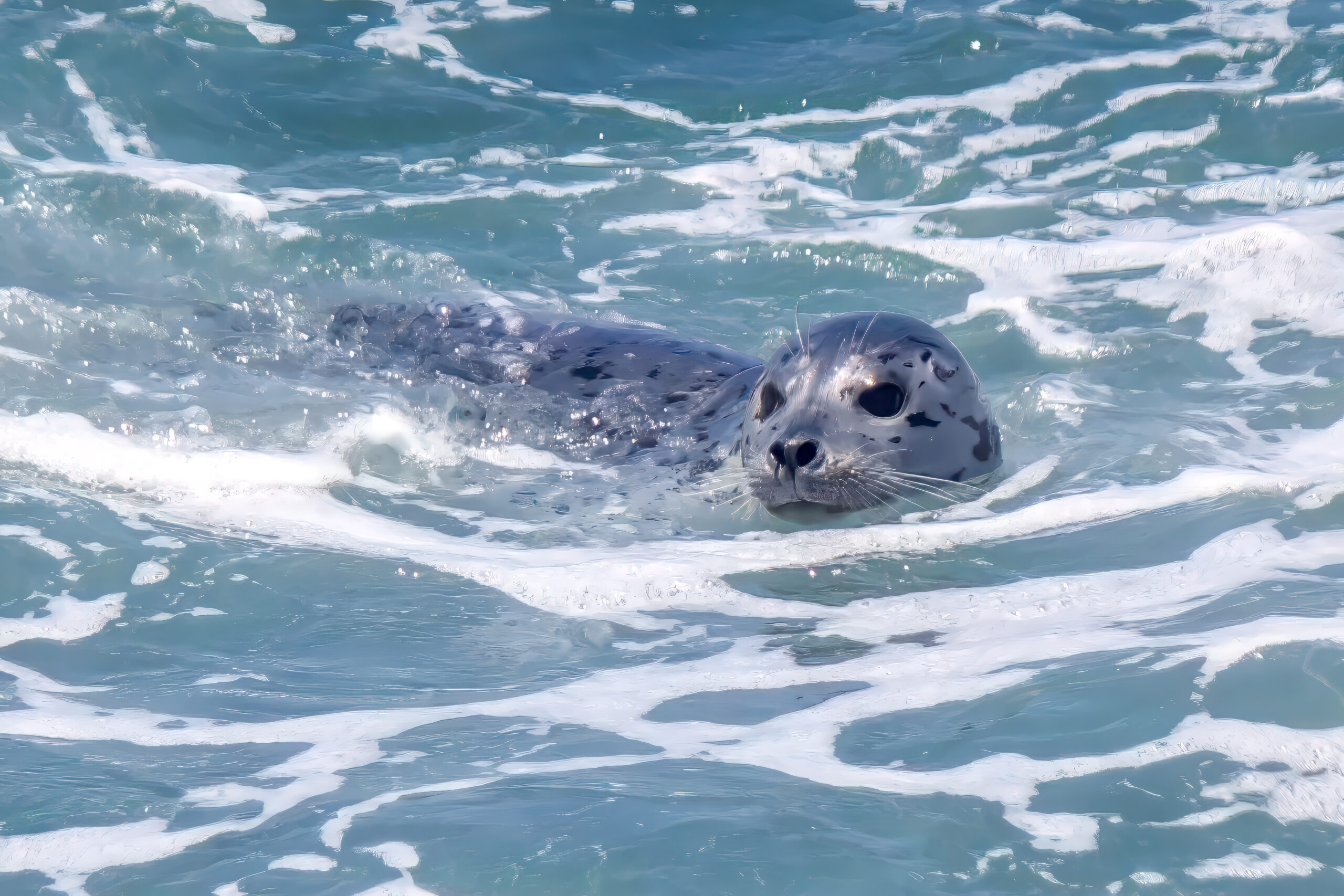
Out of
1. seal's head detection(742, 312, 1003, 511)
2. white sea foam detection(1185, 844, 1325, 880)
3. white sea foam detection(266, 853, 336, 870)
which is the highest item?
seal's head detection(742, 312, 1003, 511)

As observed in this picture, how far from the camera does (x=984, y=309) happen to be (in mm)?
7219

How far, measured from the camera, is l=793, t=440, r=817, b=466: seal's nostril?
4.49 m

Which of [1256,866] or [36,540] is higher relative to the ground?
[36,540]

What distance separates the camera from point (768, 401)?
16.6ft

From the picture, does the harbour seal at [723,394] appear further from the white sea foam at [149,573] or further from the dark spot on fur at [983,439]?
the white sea foam at [149,573]

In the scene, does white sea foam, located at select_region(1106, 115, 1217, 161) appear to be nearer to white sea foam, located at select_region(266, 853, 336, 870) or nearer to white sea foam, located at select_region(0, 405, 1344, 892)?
white sea foam, located at select_region(0, 405, 1344, 892)

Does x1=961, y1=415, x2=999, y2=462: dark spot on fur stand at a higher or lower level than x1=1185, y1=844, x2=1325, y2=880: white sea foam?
higher

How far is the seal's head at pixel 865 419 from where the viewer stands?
14.9 feet

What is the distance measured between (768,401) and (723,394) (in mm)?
786

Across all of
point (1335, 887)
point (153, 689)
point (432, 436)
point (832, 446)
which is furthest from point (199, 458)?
point (1335, 887)

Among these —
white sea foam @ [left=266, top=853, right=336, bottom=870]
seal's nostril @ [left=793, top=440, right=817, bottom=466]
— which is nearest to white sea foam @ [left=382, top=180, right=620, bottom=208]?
seal's nostril @ [left=793, top=440, right=817, bottom=466]

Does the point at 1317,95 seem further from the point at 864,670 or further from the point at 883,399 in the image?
the point at 864,670

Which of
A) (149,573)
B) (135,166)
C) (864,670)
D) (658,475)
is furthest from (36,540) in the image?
(135,166)

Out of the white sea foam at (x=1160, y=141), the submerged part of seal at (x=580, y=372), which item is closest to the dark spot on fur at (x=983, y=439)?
the submerged part of seal at (x=580, y=372)
